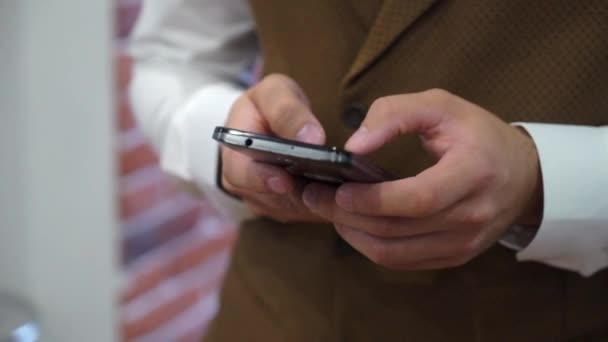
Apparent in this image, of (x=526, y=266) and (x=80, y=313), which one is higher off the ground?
(x=526, y=266)

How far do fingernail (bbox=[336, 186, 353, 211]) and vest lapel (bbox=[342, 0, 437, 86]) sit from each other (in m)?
0.14

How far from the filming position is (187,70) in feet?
2.15

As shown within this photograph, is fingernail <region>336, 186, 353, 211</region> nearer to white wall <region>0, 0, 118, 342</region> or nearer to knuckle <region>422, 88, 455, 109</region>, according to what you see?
knuckle <region>422, 88, 455, 109</region>

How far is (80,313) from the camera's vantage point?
96cm

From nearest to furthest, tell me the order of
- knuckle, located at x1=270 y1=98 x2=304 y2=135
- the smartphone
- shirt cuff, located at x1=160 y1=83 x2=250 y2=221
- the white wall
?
the smartphone
knuckle, located at x1=270 y1=98 x2=304 y2=135
shirt cuff, located at x1=160 y1=83 x2=250 y2=221
the white wall

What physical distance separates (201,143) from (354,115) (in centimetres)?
18

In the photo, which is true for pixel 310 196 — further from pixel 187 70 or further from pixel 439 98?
pixel 187 70

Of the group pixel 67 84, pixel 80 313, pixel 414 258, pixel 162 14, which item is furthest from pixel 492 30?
pixel 80 313

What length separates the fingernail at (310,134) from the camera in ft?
1.25

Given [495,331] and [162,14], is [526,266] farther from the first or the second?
[162,14]

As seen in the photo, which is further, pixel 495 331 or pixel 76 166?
pixel 76 166

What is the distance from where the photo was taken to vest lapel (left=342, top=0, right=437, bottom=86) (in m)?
0.43

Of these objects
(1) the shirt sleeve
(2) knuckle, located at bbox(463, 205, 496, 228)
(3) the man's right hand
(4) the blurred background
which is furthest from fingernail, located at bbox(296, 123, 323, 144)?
(4) the blurred background

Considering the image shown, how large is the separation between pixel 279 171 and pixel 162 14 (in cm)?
35
